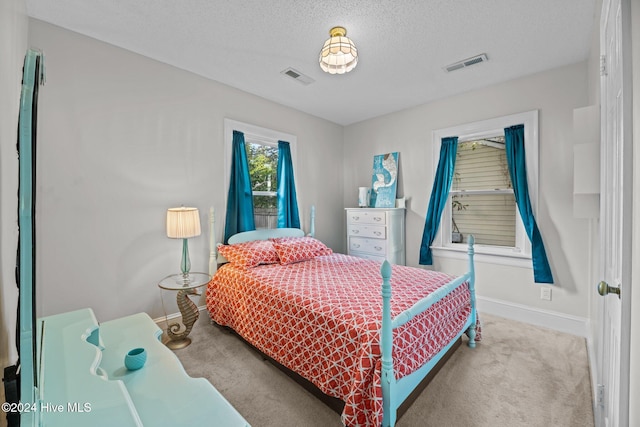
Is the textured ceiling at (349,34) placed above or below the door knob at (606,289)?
above

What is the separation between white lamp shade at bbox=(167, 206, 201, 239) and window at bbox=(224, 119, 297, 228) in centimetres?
111

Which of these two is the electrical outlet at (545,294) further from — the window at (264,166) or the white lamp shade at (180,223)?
the white lamp shade at (180,223)

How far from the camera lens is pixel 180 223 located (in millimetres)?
2607

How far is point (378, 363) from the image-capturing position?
1494 millimetres

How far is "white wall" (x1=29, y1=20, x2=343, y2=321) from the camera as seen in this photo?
222cm

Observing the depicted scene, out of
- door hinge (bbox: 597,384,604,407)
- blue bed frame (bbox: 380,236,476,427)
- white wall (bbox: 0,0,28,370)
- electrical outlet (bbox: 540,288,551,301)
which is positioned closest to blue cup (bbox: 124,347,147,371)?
white wall (bbox: 0,0,28,370)

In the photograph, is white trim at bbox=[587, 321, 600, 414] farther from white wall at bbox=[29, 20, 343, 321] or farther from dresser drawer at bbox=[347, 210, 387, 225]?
white wall at bbox=[29, 20, 343, 321]

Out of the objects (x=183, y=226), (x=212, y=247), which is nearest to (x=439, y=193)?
(x=212, y=247)

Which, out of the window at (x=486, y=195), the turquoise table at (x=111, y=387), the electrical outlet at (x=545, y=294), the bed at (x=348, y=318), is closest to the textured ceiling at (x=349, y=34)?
the window at (x=486, y=195)

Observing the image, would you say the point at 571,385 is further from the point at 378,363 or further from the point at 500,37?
the point at 500,37

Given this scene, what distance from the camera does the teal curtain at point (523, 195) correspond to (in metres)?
2.95

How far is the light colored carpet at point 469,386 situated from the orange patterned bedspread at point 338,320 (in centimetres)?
18

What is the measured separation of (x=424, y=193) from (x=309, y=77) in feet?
6.98

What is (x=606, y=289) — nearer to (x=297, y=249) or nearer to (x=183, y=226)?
(x=297, y=249)
